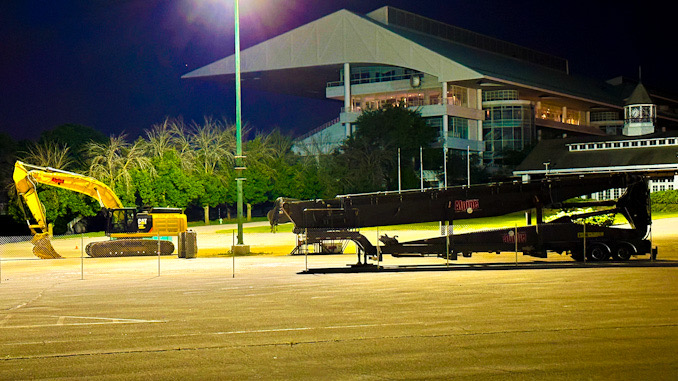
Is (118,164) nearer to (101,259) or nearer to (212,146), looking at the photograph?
(212,146)

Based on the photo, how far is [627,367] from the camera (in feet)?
34.2

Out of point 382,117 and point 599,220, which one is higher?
point 382,117

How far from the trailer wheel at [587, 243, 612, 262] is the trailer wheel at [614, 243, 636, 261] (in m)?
0.28

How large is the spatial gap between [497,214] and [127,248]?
16897 millimetres

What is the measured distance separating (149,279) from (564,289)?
485 inches

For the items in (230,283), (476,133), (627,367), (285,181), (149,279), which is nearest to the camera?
(627,367)

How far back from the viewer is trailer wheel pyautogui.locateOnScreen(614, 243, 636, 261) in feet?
85.8

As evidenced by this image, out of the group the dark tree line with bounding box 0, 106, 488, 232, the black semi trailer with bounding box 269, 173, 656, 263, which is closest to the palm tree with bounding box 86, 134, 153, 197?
the dark tree line with bounding box 0, 106, 488, 232

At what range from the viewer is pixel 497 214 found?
87.4 feet

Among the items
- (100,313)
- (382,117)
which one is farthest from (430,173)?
(100,313)

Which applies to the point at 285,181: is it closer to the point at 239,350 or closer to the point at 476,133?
the point at 476,133

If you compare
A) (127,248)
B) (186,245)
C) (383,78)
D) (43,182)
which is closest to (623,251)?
(186,245)

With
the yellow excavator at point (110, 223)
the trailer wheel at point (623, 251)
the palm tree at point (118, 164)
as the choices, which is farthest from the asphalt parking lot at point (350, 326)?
the palm tree at point (118, 164)

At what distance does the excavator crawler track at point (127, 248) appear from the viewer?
3456 cm
